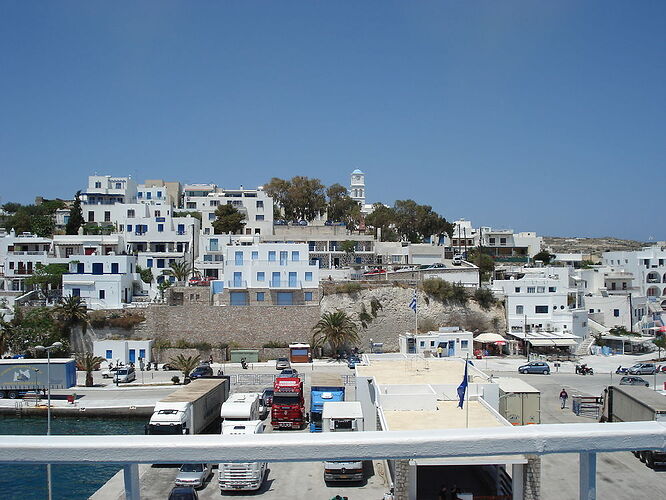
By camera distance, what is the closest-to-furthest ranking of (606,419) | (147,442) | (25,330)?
1. (147,442)
2. (606,419)
3. (25,330)

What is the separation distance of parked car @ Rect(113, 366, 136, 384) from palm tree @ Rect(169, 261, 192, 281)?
38.2 ft

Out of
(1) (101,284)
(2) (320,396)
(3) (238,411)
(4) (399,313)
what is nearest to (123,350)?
(1) (101,284)

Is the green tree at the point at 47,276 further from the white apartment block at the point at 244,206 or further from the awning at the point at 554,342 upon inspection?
the awning at the point at 554,342

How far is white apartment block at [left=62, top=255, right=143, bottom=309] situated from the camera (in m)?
42.9

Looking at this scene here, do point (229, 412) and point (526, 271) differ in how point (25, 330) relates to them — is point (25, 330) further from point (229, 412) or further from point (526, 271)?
point (526, 271)

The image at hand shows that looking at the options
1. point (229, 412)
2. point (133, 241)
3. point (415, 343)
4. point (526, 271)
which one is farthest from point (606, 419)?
point (133, 241)

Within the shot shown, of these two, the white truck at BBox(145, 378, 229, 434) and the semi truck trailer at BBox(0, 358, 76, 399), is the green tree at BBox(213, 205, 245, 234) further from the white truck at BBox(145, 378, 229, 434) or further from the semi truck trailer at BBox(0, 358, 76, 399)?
the white truck at BBox(145, 378, 229, 434)

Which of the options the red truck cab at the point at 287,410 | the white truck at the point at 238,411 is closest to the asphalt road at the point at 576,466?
the red truck cab at the point at 287,410

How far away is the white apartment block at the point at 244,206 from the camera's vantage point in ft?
205

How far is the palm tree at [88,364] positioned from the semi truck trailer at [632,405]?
25.4 meters

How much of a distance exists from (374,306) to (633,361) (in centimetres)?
1687

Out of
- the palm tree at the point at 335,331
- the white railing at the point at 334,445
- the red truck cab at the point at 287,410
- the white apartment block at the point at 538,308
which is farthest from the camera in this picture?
the white apartment block at the point at 538,308

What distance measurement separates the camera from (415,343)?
135 ft

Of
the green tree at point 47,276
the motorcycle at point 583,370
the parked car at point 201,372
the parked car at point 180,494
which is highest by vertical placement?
the green tree at point 47,276
